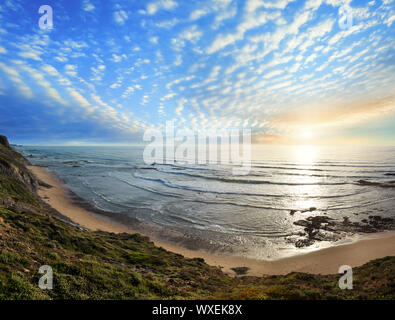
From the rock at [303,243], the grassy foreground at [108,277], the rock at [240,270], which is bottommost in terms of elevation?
the rock at [240,270]

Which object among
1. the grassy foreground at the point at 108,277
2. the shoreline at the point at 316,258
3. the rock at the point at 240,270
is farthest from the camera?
the shoreline at the point at 316,258

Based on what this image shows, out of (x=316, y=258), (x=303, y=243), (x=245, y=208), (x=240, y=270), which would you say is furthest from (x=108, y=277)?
(x=245, y=208)

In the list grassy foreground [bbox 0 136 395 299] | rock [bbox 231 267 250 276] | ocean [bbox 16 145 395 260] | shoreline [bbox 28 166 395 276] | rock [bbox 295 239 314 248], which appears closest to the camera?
grassy foreground [bbox 0 136 395 299]

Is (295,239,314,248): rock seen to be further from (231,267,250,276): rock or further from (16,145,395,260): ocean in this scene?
(231,267,250,276): rock

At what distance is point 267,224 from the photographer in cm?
2141

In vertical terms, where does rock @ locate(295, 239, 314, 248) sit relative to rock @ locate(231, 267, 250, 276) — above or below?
above

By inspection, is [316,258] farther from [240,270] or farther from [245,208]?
[245,208]

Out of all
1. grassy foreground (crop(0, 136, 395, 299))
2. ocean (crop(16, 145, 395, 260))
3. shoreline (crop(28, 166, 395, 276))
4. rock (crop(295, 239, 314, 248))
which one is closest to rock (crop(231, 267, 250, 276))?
shoreline (crop(28, 166, 395, 276))

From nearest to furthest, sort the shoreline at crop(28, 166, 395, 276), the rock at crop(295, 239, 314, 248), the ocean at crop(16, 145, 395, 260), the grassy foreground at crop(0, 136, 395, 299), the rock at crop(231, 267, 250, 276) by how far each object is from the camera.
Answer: the grassy foreground at crop(0, 136, 395, 299) < the rock at crop(231, 267, 250, 276) < the shoreline at crop(28, 166, 395, 276) < the rock at crop(295, 239, 314, 248) < the ocean at crop(16, 145, 395, 260)

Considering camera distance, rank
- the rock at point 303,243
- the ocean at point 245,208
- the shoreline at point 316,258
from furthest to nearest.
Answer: the ocean at point 245,208
the rock at point 303,243
the shoreline at point 316,258

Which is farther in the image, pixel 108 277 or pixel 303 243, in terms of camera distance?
pixel 303 243

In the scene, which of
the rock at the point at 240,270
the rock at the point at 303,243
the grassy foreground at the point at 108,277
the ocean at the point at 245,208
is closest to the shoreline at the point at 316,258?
the rock at the point at 240,270

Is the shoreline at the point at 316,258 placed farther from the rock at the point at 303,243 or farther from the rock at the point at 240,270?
the rock at the point at 303,243
